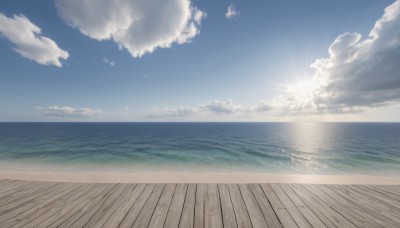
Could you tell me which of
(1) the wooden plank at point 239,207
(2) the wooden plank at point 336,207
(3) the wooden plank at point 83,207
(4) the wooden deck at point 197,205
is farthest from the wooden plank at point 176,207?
(2) the wooden plank at point 336,207

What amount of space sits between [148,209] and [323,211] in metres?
4.79

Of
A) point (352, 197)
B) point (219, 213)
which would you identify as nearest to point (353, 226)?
point (352, 197)

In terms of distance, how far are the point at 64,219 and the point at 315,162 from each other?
25.7 m

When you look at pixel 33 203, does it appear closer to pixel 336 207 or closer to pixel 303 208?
pixel 303 208

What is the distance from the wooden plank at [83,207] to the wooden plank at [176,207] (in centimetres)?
221

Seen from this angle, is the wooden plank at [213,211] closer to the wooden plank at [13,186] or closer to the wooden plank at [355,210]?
the wooden plank at [355,210]

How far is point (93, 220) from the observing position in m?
3.64

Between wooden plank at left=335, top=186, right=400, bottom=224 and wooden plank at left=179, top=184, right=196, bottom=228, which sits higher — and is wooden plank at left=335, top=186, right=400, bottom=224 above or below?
below

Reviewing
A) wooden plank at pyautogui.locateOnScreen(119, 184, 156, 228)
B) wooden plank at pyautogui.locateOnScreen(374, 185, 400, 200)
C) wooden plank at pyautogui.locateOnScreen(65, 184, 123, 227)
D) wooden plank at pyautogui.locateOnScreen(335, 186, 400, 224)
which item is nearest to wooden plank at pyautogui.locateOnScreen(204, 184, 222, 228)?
wooden plank at pyautogui.locateOnScreen(119, 184, 156, 228)

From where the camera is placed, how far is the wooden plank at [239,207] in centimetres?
361

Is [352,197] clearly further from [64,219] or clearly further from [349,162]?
[349,162]

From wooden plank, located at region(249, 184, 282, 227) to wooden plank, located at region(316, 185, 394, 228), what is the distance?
211 centimetres

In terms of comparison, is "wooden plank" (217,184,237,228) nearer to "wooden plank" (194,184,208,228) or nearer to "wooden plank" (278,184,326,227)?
"wooden plank" (194,184,208,228)

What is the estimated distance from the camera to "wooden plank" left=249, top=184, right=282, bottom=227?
363 cm
